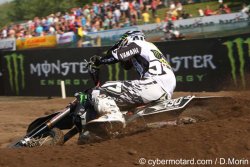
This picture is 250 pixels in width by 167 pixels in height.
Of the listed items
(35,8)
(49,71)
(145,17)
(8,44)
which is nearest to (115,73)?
(49,71)

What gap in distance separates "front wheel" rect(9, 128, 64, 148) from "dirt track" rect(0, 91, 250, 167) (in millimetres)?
633

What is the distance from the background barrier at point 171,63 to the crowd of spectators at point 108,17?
4.99 meters

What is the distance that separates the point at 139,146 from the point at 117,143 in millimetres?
299

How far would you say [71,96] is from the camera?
1545cm

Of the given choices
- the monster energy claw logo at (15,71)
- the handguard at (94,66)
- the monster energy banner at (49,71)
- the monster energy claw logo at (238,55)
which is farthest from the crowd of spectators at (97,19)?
the handguard at (94,66)

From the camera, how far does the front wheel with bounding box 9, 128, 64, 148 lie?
244 inches

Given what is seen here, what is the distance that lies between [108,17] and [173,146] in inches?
720

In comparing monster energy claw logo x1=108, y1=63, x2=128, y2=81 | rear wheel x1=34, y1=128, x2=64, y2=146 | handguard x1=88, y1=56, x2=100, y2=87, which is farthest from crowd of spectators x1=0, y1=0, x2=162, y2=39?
rear wheel x1=34, y1=128, x2=64, y2=146

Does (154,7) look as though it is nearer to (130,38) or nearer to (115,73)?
(115,73)

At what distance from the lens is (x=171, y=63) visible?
539 inches

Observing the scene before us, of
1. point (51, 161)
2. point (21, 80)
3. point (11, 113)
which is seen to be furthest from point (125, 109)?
point (21, 80)

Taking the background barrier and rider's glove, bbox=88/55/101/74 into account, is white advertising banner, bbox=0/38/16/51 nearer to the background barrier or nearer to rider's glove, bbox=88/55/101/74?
the background barrier

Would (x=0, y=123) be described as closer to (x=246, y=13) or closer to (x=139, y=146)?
(x=139, y=146)

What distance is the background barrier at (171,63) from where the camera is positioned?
41.7 ft
